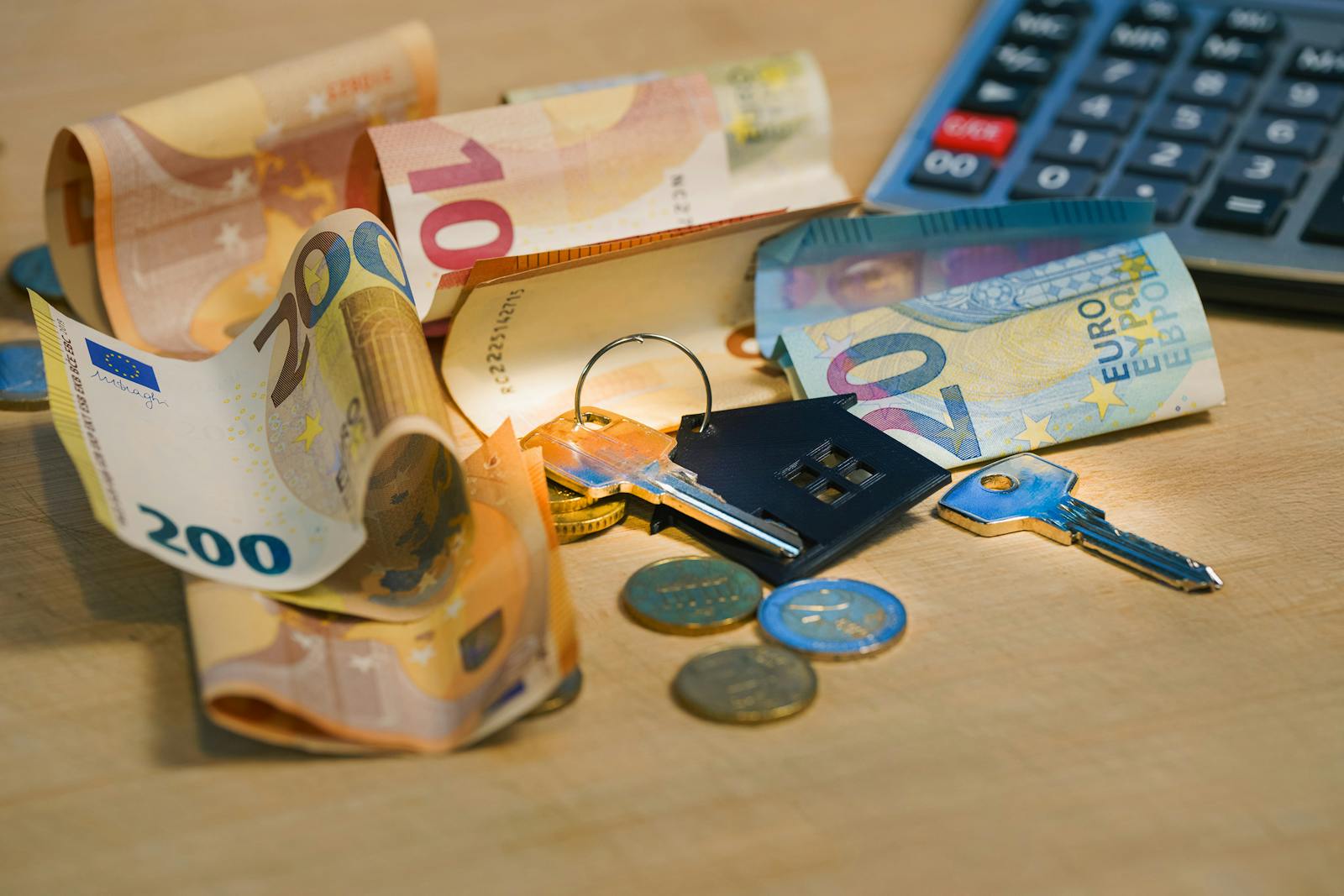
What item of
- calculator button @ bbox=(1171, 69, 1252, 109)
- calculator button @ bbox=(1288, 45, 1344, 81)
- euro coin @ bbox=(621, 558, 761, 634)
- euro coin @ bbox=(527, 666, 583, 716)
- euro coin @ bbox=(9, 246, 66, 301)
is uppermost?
calculator button @ bbox=(1288, 45, 1344, 81)

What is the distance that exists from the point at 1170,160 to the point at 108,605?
429 millimetres

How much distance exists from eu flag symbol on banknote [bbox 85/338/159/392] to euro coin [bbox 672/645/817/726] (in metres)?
0.19

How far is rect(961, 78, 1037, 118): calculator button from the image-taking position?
58 cm

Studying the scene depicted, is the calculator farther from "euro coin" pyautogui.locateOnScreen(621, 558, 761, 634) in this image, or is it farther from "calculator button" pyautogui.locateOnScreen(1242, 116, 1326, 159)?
"euro coin" pyautogui.locateOnScreen(621, 558, 761, 634)

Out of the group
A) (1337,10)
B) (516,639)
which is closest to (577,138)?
(516,639)

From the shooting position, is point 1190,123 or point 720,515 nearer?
point 720,515

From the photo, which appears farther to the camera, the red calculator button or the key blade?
the red calculator button

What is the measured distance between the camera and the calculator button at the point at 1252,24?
0.59m

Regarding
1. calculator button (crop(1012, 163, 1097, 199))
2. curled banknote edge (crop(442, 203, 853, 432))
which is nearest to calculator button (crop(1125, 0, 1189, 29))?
calculator button (crop(1012, 163, 1097, 199))

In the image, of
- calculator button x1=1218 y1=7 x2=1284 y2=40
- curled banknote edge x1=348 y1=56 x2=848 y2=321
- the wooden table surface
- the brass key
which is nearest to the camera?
the wooden table surface

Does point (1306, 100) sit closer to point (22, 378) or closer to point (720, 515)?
point (720, 515)

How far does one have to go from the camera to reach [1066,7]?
2.07 ft

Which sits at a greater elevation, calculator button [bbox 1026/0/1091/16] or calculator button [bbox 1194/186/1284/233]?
calculator button [bbox 1026/0/1091/16]

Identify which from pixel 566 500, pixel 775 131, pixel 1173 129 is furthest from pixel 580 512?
pixel 1173 129
